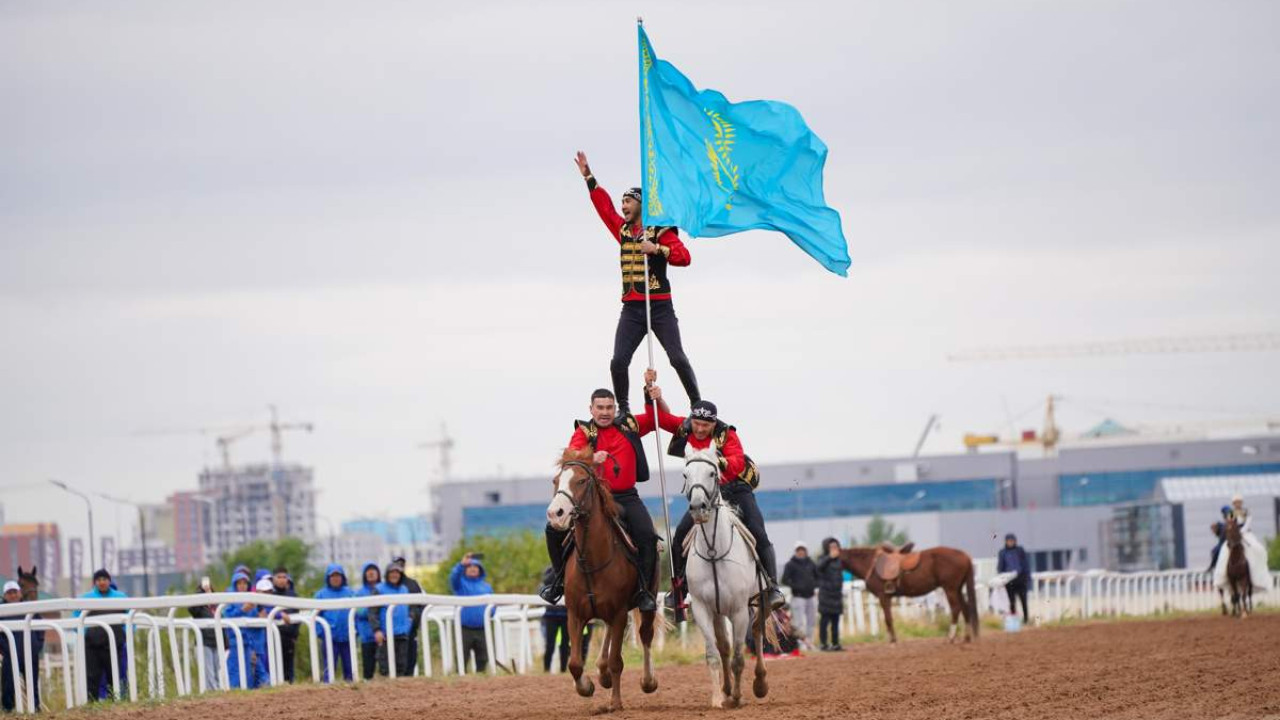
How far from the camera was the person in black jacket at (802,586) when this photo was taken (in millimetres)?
33812

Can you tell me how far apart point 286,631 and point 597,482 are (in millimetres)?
8716

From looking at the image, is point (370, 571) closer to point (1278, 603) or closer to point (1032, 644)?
point (1032, 644)

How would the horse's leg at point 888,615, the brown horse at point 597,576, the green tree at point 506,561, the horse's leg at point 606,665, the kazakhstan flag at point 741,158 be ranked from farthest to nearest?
1. the green tree at point 506,561
2. the horse's leg at point 888,615
3. the kazakhstan flag at point 741,158
4. the horse's leg at point 606,665
5. the brown horse at point 597,576

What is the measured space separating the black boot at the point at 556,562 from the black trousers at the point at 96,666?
586 cm

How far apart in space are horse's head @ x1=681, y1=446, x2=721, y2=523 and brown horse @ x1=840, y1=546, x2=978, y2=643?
16.7 meters

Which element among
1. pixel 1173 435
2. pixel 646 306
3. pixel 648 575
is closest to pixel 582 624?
pixel 648 575

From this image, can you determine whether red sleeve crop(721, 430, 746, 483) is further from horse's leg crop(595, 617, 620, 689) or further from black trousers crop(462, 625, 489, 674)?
black trousers crop(462, 625, 489, 674)

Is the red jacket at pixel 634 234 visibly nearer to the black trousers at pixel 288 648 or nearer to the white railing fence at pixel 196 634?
→ the white railing fence at pixel 196 634

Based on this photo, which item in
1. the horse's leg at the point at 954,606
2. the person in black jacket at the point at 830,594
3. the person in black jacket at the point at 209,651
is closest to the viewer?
the person in black jacket at the point at 209,651

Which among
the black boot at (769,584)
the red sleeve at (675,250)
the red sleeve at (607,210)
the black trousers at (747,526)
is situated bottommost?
the black boot at (769,584)

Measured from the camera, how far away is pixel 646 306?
667 inches

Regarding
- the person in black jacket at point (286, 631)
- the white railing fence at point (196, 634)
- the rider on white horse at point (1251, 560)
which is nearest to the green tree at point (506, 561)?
the rider on white horse at point (1251, 560)

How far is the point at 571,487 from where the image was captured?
16094 mm

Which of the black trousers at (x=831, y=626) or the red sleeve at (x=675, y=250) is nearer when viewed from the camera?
the red sleeve at (x=675, y=250)
